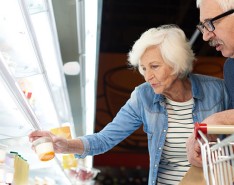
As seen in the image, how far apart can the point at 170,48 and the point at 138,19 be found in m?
5.18

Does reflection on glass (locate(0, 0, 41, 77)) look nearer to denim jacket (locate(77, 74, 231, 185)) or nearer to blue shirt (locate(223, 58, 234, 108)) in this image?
denim jacket (locate(77, 74, 231, 185))

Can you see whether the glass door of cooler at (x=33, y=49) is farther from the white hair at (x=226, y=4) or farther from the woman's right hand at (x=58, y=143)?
the white hair at (x=226, y=4)

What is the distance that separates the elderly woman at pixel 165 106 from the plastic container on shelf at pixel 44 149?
1.39ft

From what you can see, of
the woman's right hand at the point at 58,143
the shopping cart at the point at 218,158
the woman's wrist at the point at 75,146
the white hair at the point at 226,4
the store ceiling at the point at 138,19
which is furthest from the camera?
the store ceiling at the point at 138,19

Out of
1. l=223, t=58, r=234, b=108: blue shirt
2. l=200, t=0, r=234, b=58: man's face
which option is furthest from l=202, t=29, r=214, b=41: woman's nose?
l=223, t=58, r=234, b=108: blue shirt

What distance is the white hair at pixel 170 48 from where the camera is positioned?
2.36 metres

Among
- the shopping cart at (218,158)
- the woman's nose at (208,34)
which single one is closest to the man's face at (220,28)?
the woman's nose at (208,34)

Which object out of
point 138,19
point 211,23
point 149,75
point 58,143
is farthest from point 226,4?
point 138,19

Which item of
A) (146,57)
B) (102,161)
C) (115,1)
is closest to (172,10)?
(115,1)

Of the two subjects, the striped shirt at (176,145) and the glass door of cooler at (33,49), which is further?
the striped shirt at (176,145)

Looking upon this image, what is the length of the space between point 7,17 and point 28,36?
0.14m

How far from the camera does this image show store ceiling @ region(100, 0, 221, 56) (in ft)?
22.8

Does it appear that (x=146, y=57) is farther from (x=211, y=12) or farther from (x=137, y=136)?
(x=137, y=136)

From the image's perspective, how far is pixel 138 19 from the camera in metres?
7.41
